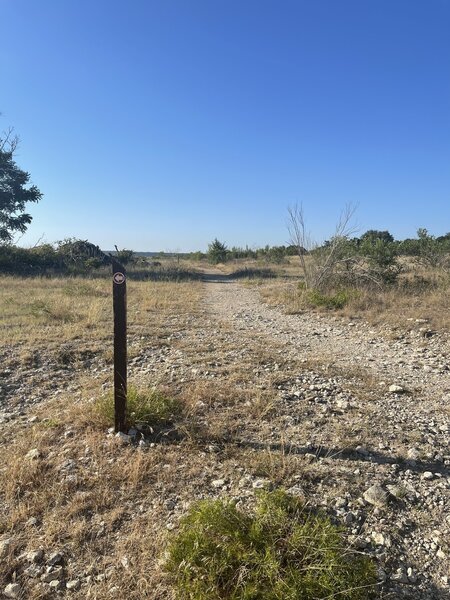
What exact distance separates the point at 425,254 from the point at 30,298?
44.6 ft

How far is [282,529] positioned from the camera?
6.21ft

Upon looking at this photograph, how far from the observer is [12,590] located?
71.4 inches

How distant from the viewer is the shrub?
5.28 ft

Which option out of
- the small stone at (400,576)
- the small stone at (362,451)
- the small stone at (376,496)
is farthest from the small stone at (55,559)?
the small stone at (362,451)

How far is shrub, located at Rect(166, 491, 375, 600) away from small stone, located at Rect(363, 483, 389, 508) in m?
0.54

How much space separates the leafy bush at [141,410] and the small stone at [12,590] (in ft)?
4.70

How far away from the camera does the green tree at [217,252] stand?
40.5 m

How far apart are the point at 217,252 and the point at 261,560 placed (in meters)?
39.7

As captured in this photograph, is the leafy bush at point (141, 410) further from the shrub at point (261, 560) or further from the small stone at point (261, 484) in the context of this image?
the shrub at point (261, 560)

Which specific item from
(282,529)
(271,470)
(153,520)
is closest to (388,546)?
(282,529)

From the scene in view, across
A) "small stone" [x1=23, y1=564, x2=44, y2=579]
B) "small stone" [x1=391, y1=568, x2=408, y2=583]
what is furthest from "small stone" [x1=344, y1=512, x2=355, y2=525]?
"small stone" [x1=23, y1=564, x2=44, y2=579]

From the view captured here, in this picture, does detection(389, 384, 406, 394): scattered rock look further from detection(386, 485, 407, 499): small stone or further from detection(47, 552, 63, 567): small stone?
detection(47, 552, 63, 567): small stone

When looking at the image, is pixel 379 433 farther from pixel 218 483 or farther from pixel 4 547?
pixel 4 547

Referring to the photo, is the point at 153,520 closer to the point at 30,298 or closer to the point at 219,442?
the point at 219,442
